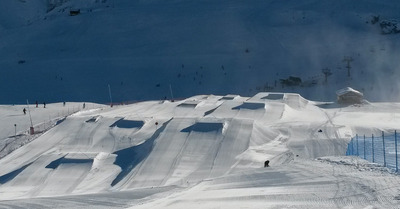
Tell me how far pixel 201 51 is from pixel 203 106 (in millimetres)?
16621

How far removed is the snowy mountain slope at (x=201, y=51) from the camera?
43.0m

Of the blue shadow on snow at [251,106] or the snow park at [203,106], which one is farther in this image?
the blue shadow on snow at [251,106]

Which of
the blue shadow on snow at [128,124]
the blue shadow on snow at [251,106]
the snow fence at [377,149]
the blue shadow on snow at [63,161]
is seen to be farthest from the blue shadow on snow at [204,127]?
the blue shadow on snow at [251,106]

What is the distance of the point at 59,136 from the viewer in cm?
2616

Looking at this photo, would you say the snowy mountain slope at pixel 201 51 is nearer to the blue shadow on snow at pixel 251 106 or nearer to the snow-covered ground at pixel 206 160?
the snow-covered ground at pixel 206 160

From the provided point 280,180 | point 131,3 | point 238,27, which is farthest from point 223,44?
point 280,180

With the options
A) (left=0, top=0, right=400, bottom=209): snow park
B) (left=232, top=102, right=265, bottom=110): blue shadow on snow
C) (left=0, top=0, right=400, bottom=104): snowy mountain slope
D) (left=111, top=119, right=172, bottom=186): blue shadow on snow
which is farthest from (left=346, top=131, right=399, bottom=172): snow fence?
(left=0, top=0, right=400, bottom=104): snowy mountain slope

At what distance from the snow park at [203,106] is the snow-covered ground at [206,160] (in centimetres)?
6

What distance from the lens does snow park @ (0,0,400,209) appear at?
15836 mm

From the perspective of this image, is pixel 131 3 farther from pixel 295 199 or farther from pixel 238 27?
pixel 295 199

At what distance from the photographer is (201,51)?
4788cm

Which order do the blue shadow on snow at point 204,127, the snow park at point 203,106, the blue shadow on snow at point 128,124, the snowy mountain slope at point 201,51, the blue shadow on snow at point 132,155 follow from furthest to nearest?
the snowy mountain slope at point 201,51 → the blue shadow on snow at point 128,124 → the blue shadow on snow at point 204,127 → the blue shadow on snow at point 132,155 → the snow park at point 203,106

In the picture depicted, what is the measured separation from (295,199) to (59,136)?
14155 millimetres

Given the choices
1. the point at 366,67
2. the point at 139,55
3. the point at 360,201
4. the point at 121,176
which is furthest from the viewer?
the point at 139,55
